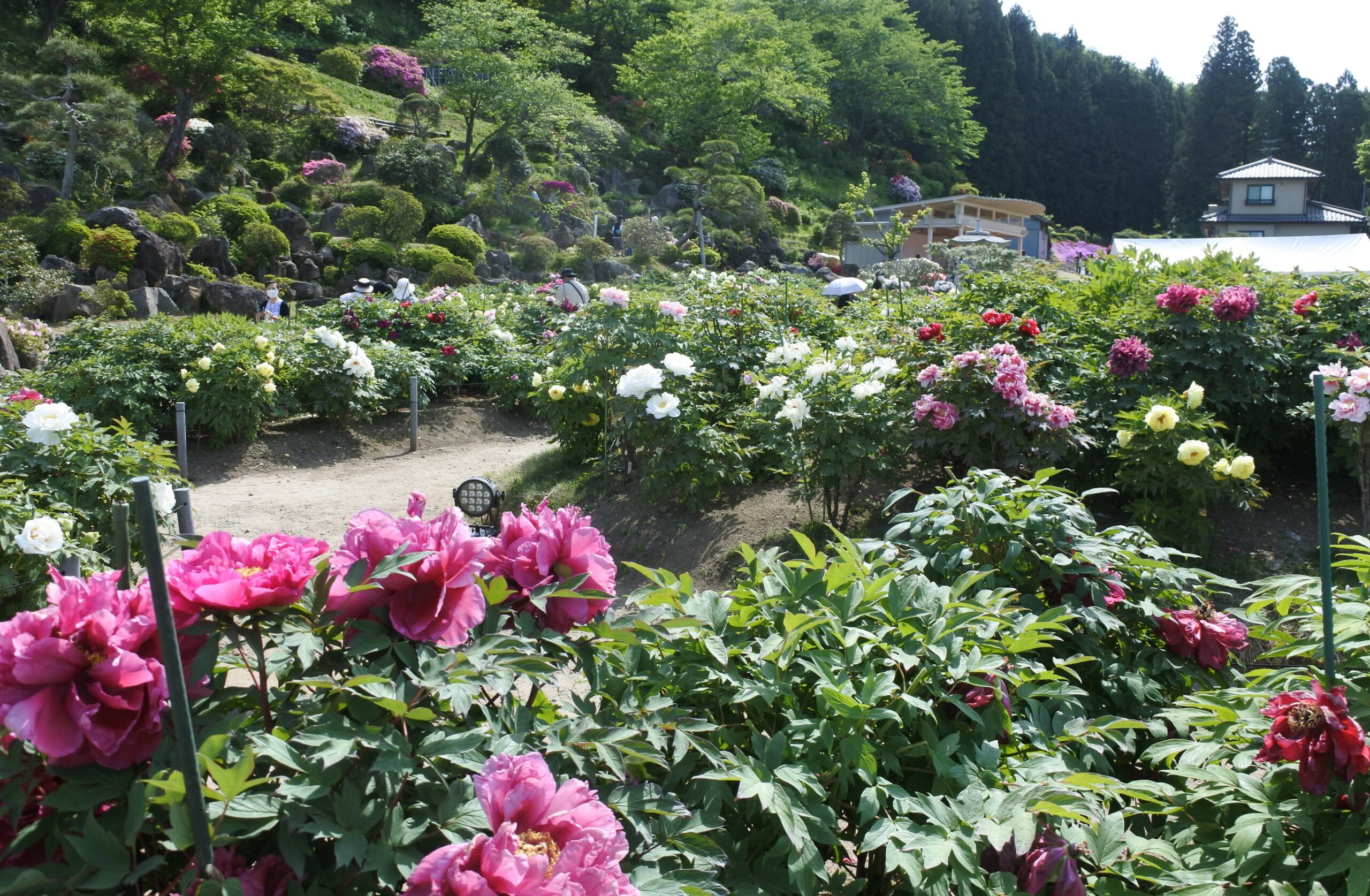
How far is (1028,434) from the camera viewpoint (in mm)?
4781

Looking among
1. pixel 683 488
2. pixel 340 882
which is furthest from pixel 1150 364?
pixel 340 882

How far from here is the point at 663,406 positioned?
18.2 ft

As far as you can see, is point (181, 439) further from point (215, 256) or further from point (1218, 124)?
point (1218, 124)

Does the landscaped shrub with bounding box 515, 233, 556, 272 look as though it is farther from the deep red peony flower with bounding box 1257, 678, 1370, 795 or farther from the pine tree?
the pine tree

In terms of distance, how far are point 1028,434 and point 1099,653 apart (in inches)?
108

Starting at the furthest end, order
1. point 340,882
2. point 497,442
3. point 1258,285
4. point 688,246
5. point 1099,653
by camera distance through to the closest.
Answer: point 688,246, point 497,442, point 1258,285, point 1099,653, point 340,882

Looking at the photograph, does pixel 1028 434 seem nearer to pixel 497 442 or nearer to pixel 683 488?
pixel 683 488

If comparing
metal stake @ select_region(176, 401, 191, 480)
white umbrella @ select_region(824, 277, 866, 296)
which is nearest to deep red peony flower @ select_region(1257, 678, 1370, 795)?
metal stake @ select_region(176, 401, 191, 480)

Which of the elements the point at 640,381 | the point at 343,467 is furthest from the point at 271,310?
the point at 640,381

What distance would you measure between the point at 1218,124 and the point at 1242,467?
56.5 m

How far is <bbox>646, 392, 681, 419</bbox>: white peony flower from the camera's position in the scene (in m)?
5.46

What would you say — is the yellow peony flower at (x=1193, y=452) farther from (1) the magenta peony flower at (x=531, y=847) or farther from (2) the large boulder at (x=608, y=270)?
(2) the large boulder at (x=608, y=270)

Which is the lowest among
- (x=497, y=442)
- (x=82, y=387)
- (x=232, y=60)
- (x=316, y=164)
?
(x=497, y=442)

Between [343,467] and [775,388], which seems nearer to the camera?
[775,388]
